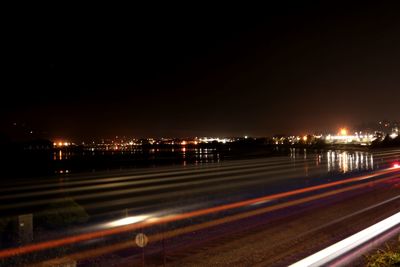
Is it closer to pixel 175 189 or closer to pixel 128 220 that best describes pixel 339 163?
pixel 175 189

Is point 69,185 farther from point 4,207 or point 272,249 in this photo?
point 272,249

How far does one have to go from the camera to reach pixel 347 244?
6.97 m

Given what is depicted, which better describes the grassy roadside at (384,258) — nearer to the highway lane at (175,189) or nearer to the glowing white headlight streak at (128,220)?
the highway lane at (175,189)

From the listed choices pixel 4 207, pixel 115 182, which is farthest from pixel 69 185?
pixel 4 207

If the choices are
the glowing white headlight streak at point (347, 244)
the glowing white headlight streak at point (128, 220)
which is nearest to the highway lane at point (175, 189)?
the glowing white headlight streak at point (128, 220)

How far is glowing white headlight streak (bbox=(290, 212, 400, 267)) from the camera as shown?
5996mm

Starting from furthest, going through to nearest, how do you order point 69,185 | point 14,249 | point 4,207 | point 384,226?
point 69,185
point 384,226
point 4,207
point 14,249

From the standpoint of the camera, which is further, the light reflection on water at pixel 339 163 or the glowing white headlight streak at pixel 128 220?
the light reflection on water at pixel 339 163

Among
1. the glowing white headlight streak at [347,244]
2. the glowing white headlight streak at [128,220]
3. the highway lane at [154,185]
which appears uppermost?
the highway lane at [154,185]

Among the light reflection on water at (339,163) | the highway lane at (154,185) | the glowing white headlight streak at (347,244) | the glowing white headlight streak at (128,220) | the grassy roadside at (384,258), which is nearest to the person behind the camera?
the grassy roadside at (384,258)

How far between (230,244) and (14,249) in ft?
10.9

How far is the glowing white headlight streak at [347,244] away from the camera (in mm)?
5996

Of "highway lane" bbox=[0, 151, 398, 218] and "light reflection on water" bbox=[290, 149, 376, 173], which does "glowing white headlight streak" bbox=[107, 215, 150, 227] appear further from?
"light reflection on water" bbox=[290, 149, 376, 173]

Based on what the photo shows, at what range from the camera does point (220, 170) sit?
13758 millimetres
